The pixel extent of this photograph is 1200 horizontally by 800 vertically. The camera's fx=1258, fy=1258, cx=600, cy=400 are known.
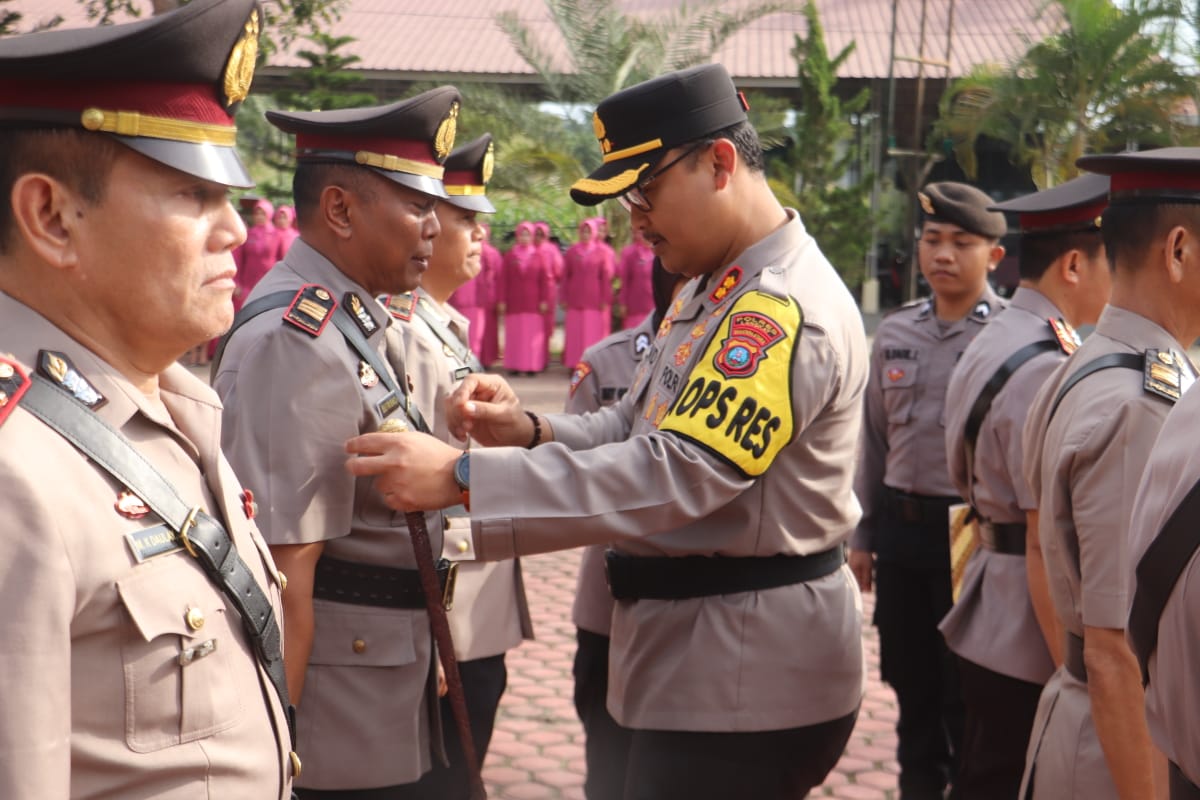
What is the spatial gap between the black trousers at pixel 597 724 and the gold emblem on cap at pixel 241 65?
254cm

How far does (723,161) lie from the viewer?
276cm

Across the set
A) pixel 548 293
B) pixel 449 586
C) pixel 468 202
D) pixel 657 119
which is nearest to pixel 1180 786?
pixel 657 119

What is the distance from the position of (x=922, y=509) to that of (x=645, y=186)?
2358mm

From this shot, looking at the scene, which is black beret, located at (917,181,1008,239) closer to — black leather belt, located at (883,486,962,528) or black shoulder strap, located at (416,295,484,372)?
black leather belt, located at (883,486,962,528)

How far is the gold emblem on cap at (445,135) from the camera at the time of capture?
10.4 feet

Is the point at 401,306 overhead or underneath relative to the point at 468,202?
underneath

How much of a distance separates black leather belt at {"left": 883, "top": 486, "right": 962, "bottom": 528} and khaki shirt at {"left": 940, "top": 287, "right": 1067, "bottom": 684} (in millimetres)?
762

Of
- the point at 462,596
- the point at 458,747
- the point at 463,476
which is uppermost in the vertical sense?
the point at 463,476

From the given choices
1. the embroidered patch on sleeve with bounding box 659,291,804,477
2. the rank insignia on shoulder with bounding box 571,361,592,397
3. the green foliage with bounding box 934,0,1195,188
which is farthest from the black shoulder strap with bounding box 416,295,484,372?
the green foliage with bounding box 934,0,1195,188

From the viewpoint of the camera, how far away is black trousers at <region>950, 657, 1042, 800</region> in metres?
3.57

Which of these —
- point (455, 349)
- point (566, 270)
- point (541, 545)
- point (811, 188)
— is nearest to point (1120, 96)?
point (811, 188)

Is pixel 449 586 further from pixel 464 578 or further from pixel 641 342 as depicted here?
pixel 641 342

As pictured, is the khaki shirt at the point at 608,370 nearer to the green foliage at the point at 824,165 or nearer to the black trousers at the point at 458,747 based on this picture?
the black trousers at the point at 458,747

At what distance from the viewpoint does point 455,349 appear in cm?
395
